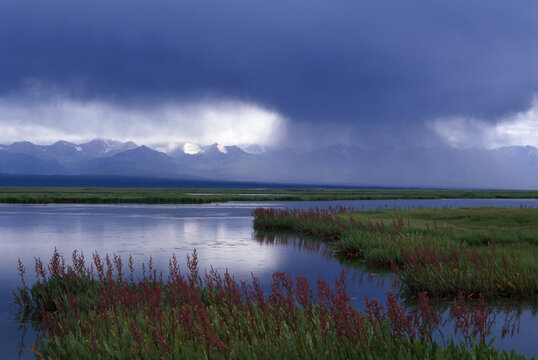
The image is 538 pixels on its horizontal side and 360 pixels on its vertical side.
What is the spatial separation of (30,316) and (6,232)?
26.6 m

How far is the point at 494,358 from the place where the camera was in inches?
285

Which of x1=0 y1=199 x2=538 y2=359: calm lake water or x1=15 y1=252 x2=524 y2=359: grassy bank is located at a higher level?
x1=15 y1=252 x2=524 y2=359: grassy bank

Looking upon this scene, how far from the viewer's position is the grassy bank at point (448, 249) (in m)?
15.1

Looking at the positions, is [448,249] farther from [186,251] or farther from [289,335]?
[186,251]

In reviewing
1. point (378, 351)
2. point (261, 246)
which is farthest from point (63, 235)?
point (378, 351)

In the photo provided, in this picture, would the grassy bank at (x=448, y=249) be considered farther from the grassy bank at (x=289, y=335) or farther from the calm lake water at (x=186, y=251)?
the grassy bank at (x=289, y=335)

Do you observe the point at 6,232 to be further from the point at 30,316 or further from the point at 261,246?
the point at 30,316

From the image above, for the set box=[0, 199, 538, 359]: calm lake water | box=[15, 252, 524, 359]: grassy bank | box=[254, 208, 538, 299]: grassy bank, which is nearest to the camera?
box=[15, 252, 524, 359]: grassy bank

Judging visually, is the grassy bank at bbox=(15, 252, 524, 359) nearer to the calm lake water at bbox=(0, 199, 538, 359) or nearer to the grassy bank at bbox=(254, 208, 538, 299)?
the grassy bank at bbox=(254, 208, 538, 299)

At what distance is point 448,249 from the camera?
64.6ft

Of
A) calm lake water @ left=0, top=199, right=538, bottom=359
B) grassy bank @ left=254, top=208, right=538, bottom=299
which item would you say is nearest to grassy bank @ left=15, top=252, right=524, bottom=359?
grassy bank @ left=254, top=208, right=538, bottom=299

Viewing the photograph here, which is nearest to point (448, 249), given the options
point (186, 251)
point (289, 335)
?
point (289, 335)

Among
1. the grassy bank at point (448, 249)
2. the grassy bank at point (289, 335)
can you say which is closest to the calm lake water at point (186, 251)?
the grassy bank at point (448, 249)

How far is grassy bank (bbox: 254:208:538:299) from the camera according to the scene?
15.1 meters
